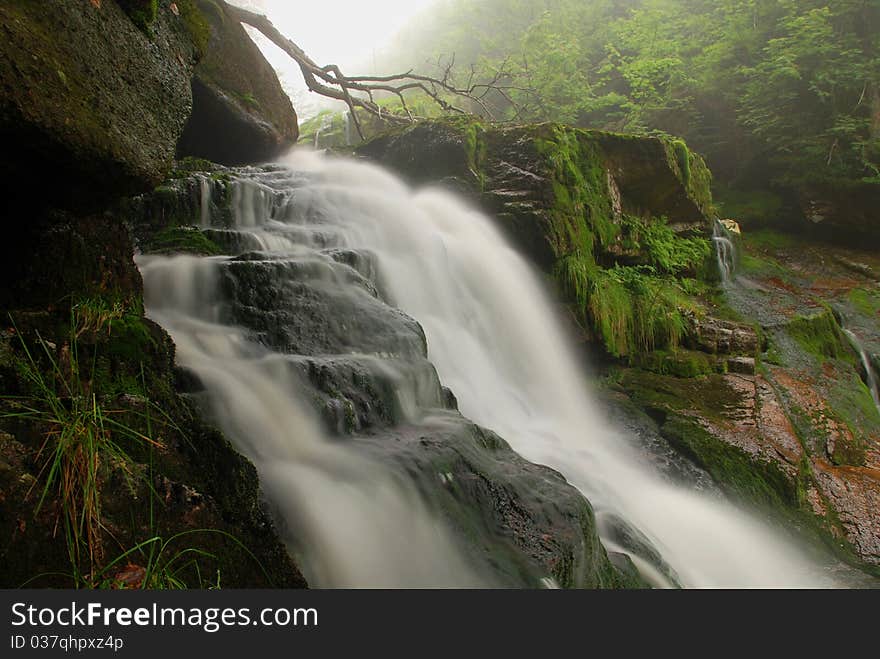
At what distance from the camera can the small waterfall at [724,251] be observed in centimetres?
859

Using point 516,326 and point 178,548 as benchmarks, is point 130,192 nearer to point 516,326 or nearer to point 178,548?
point 178,548

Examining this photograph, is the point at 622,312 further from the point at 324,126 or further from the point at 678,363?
the point at 324,126

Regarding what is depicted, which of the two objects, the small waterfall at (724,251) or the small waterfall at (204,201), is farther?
the small waterfall at (724,251)

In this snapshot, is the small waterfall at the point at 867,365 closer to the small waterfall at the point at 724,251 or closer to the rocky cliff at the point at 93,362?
the small waterfall at the point at 724,251

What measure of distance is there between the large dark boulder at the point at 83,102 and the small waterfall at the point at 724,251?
8.01 m

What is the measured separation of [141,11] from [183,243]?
1978mm

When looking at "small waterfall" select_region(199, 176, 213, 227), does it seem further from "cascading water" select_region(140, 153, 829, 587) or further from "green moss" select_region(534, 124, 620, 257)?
"green moss" select_region(534, 124, 620, 257)

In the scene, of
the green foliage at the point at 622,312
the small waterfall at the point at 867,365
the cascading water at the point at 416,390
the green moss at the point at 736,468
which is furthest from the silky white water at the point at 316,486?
the small waterfall at the point at 867,365

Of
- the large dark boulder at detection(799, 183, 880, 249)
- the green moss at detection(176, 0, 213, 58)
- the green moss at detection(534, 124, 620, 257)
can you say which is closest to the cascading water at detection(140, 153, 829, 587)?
the green moss at detection(534, 124, 620, 257)

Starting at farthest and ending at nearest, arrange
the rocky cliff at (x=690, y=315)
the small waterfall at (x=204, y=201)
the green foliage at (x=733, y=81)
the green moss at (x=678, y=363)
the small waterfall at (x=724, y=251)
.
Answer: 1. the green foliage at (x=733, y=81)
2. the small waterfall at (x=724, y=251)
3. the green moss at (x=678, y=363)
4. the small waterfall at (x=204, y=201)
5. the rocky cliff at (x=690, y=315)

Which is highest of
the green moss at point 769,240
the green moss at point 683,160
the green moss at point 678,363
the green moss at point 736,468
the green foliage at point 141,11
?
the green moss at point 683,160

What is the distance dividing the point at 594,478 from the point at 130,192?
3.61 meters

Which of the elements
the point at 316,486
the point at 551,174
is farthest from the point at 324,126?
the point at 316,486

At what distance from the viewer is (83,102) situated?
221 centimetres
